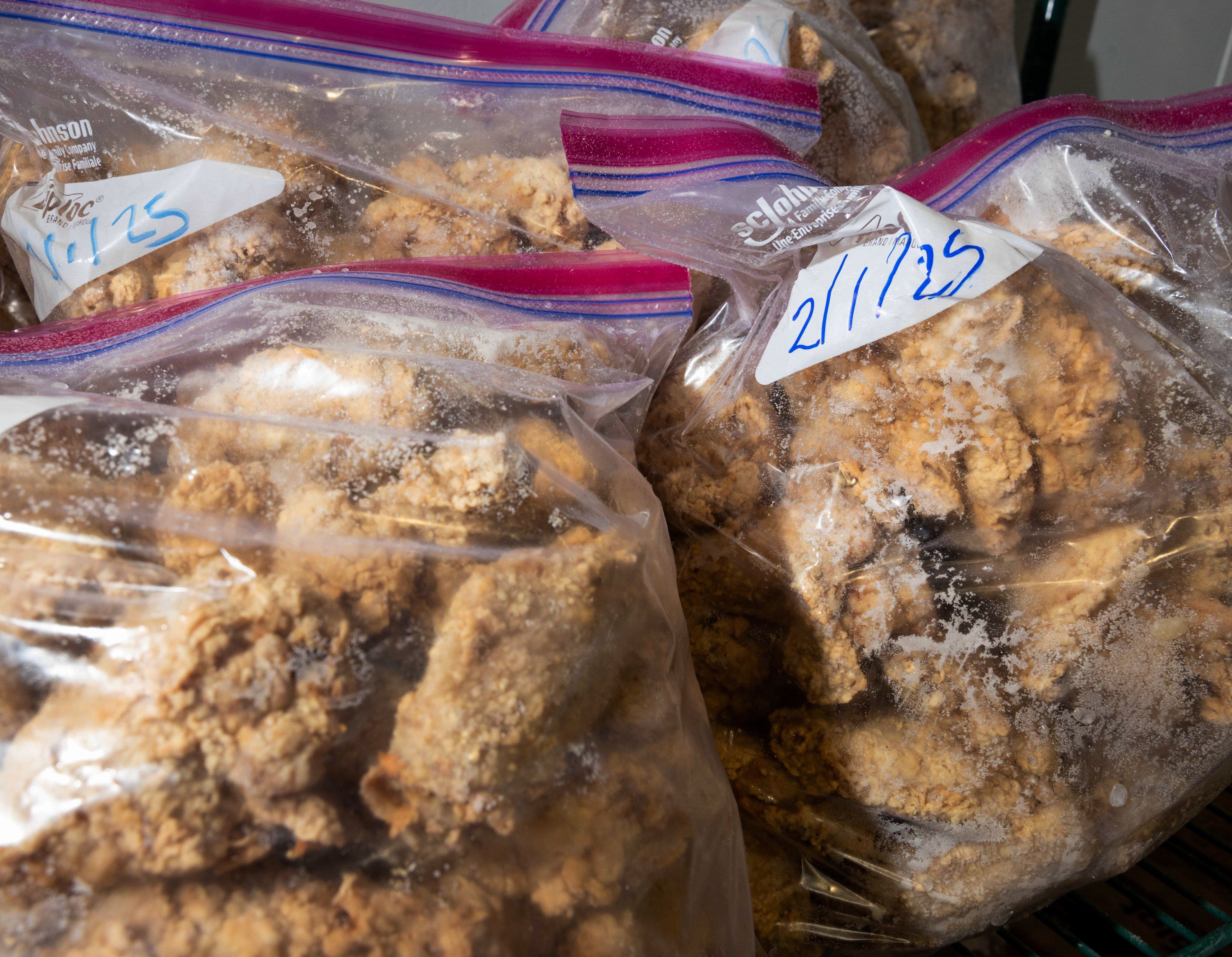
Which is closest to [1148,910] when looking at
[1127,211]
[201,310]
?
[1127,211]

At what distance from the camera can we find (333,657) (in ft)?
1.56

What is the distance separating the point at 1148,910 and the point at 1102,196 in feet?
2.66

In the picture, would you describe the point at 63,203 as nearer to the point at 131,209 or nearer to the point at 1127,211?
the point at 131,209

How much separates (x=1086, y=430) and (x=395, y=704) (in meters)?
0.60

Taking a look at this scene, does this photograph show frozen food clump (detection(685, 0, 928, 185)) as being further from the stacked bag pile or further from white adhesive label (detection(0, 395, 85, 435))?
white adhesive label (detection(0, 395, 85, 435))

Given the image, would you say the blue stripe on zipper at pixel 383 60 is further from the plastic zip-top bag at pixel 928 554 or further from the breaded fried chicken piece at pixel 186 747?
the breaded fried chicken piece at pixel 186 747

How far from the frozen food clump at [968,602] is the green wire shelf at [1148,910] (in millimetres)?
225

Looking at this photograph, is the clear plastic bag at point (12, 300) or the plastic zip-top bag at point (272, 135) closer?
the plastic zip-top bag at point (272, 135)

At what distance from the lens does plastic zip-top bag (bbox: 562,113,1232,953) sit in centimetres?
69

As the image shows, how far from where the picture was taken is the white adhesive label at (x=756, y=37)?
3.05ft

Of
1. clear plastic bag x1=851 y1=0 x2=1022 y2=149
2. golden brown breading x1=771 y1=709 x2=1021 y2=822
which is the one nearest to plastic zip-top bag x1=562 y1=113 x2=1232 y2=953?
golden brown breading x1=771 y1=709 x2=1021 y2=822

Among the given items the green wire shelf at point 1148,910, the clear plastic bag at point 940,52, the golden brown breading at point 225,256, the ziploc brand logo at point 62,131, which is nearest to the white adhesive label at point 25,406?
the golden brown breading at point 225,256

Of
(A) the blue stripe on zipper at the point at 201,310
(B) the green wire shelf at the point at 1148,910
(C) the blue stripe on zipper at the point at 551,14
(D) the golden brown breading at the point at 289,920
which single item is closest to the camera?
(D) the golden brown breading at the point at 289,920

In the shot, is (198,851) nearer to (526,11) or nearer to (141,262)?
(141,262)
